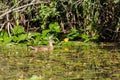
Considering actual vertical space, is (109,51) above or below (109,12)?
below

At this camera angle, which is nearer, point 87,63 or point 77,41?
point 87,63

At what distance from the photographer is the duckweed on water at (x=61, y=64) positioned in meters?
5.80

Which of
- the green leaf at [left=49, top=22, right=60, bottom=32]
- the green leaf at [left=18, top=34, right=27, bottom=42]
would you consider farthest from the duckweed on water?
the green leaf at [left=49, top=22, right=60, bottom=32]

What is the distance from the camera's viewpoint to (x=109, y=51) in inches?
314

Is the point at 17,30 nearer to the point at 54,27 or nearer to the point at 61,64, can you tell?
the point at 54,27

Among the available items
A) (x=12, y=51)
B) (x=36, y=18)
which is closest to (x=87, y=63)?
(x=12, y=51)

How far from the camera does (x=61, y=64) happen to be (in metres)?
6.70

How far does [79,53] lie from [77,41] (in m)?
1.66

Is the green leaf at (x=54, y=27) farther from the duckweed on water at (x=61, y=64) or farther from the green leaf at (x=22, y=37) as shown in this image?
the duckweed on water at (x=61, y=64)

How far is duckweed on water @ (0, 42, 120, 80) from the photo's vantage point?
580 cm

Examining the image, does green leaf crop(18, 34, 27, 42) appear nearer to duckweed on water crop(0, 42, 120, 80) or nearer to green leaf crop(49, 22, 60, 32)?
duckweed on water crop(0, 42, 120, 80)

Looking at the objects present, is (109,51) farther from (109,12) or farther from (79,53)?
(109,12)

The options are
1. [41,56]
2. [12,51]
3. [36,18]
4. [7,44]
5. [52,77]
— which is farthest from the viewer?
[36,18]

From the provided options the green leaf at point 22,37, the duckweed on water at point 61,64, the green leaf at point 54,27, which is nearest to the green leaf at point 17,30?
the green leaf at point 22,37
